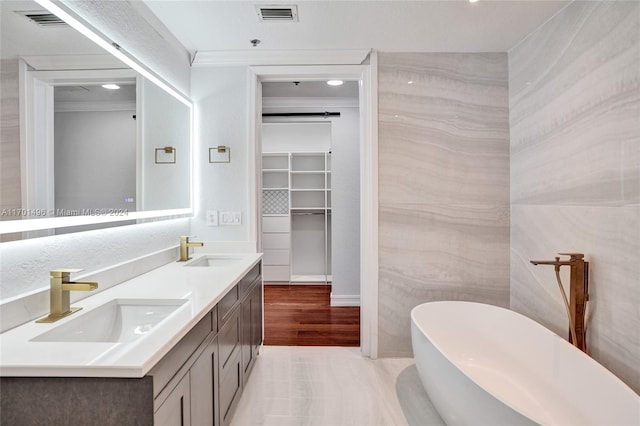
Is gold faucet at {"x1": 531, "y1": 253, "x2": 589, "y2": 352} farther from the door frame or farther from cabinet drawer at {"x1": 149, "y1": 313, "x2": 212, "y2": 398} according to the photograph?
cabinet drawer at {"x1": 149, "y1": 313, "x2": 212, "y2": 398}

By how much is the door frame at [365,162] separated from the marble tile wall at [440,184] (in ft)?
0.20

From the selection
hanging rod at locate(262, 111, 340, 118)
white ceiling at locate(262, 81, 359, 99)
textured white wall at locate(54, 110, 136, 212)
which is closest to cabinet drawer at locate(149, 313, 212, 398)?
textured white wall at locate(54, 110, 136, 212)

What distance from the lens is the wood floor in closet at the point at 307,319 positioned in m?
3.05

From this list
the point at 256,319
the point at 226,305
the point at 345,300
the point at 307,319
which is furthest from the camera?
the point at 345,300

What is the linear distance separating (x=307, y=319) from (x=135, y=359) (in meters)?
2.79

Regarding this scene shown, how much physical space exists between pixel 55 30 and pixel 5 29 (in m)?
0.27

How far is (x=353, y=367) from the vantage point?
2529 mm

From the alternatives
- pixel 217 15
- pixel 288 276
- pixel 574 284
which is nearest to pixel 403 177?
pixel 574 284

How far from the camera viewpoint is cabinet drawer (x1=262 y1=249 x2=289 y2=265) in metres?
4.85

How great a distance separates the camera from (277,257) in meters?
4.86

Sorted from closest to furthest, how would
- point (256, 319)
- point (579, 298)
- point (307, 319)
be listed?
point (579, 298) → point (256, 319) → point (307, 319)

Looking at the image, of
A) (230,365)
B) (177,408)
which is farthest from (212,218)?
(177,408)

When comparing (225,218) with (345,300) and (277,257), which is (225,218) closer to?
(345,300)

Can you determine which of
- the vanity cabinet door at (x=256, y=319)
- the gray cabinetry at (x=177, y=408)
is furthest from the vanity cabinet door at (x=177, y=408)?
the vanity cabinet door at (x=256, y=319)
